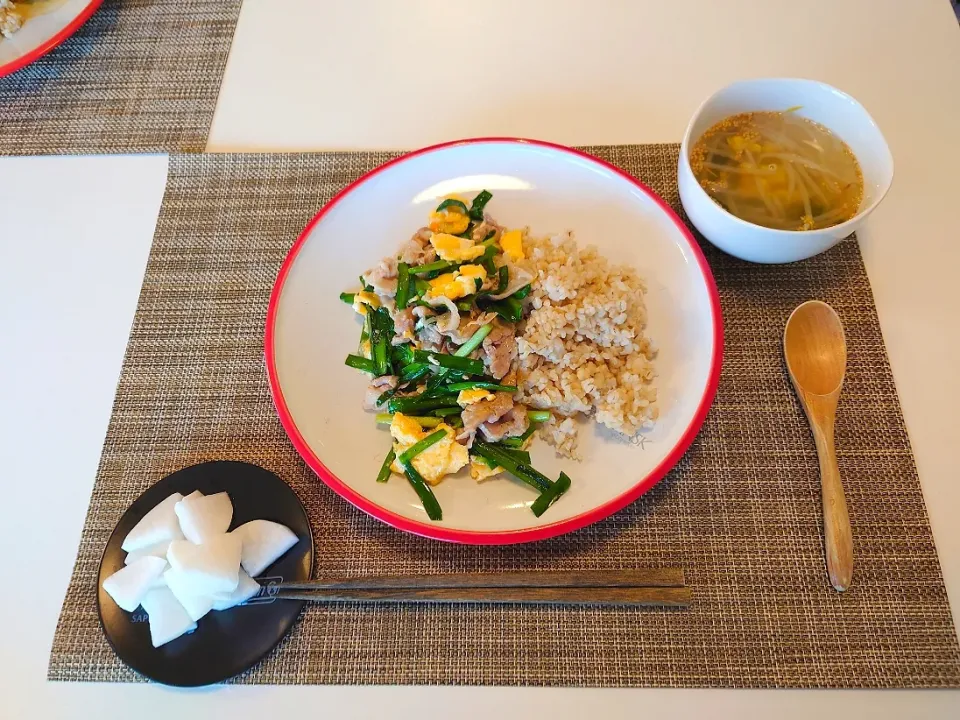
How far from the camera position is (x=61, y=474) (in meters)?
1.66

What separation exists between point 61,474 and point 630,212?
5.43 ft

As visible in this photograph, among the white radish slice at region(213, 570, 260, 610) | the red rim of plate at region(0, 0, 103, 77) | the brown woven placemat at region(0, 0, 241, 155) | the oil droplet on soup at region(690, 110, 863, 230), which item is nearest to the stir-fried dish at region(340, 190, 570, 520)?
the white radish slice at region(213, 570, 260, 610)

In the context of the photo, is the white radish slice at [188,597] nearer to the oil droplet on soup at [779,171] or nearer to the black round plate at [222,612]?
the black round plate at [222,612]

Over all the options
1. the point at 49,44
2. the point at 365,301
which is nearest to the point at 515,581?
the point at 365,301

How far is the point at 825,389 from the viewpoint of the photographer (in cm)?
157

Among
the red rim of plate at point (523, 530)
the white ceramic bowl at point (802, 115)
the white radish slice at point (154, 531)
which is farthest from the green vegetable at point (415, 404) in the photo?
the white ceramic bowl at point (802, 115)

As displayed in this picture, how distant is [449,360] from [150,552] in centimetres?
80

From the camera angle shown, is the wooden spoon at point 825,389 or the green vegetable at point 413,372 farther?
the green vegetable at point 413,372

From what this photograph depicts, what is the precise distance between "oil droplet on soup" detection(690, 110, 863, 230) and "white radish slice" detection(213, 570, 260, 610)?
146 centimetres

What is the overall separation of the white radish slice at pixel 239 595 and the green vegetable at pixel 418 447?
413mm

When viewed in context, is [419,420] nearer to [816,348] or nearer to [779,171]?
[816,348]

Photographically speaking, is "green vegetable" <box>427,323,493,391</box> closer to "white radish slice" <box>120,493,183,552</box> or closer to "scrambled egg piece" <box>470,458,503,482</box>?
"scrambled egg piece" <box>470,458,503,482</box>

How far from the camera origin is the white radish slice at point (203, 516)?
138 centimetres

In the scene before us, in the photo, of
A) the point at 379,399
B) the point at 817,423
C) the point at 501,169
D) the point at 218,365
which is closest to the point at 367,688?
the point at 379,399
